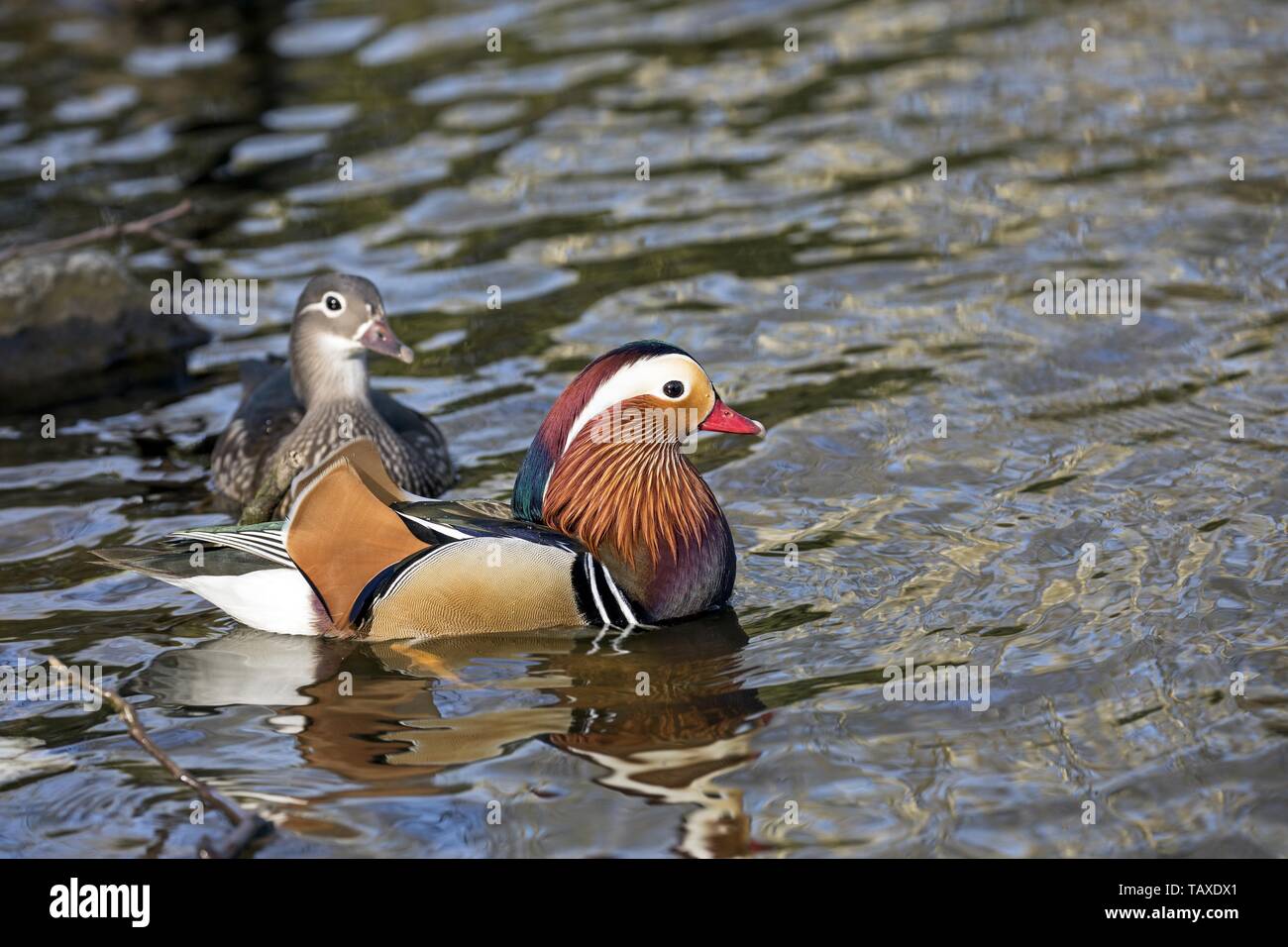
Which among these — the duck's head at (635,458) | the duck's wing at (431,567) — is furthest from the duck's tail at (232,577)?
the duck's head at (635,458)

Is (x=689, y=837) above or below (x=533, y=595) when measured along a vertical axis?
below

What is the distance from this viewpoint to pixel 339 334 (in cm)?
873

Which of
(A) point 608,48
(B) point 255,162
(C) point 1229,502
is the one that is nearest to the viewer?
(C) point 1229,502

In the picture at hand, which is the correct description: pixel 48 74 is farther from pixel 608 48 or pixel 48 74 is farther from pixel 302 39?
pixel 608 48

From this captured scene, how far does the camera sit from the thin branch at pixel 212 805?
209 inches

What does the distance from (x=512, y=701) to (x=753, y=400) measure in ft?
10.7

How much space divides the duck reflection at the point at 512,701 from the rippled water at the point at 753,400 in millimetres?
22

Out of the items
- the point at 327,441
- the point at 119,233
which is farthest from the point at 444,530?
the point at 119,233

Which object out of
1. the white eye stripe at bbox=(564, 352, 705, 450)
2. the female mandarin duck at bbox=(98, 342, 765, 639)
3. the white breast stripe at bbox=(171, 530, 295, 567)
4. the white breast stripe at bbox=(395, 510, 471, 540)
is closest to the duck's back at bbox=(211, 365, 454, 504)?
the female mandarin duck at bbox=(98, 342, 765, 639)

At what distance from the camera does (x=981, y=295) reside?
10352 mm

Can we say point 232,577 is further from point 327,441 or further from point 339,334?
point 339,334

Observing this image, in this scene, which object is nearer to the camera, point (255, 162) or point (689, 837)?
point (689, 837)
